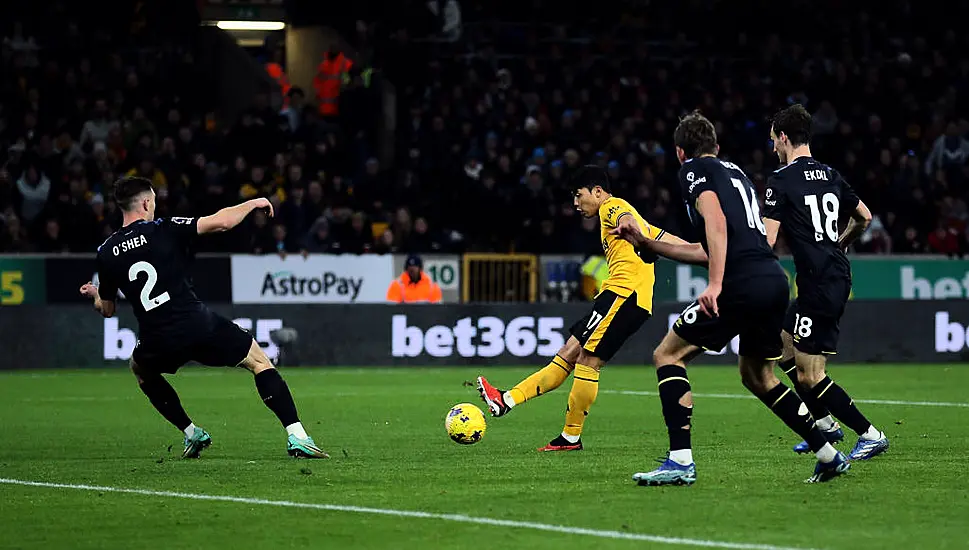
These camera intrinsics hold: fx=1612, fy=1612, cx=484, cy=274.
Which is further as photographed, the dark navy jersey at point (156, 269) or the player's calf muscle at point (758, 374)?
the dark navy jersey at point (156, 269)

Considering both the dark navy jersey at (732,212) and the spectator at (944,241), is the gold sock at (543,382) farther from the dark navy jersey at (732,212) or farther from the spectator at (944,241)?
the spectator at (944,241)

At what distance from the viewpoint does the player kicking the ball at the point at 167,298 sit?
1103 centimetres

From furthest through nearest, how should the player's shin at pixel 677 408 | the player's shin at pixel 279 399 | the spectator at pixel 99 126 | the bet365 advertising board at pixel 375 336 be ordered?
the spectator at pixel 99 126, the bet365 advertising board at pixel 375 336, the player's shin at pixel 279 399, the player's shin at pixel 677 408

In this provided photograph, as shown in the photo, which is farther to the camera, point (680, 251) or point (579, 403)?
point (579, 403)

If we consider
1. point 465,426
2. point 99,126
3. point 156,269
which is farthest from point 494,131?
point 156,269

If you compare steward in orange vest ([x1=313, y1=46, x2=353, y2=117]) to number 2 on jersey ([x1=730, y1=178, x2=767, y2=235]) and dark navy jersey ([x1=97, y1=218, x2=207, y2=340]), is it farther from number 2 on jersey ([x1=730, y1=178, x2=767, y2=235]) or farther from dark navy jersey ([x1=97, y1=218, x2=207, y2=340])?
number 2 on jersey ([x1=730, y1=178, x2=767, y2=235])

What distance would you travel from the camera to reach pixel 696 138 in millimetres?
9172

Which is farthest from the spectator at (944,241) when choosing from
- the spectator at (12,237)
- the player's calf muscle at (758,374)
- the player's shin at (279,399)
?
the player's calf muscle at (758,374)

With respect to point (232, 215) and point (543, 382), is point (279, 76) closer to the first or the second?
point (543, 382)

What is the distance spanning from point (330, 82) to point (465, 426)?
61.6 ft

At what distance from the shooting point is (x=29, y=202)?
25.2 metres

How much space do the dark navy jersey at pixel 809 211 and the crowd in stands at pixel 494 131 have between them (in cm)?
1552

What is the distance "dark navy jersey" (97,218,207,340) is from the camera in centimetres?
1102

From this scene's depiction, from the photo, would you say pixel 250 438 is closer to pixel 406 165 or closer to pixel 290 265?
pixel 290 265
